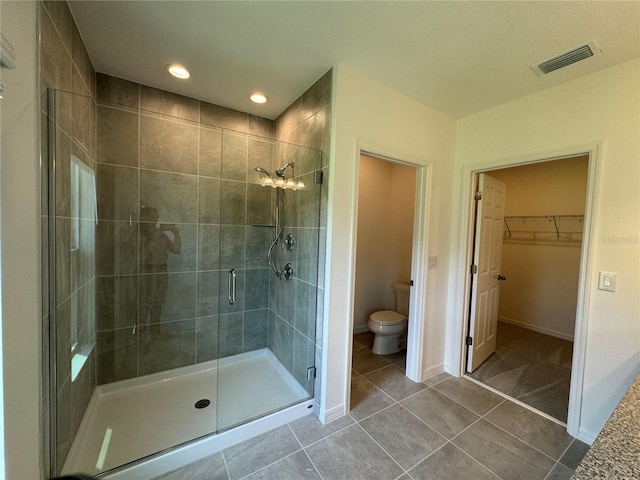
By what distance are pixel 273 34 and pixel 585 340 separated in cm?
290

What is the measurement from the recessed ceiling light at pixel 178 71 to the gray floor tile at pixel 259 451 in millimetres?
2704

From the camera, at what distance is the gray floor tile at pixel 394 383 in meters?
2.26

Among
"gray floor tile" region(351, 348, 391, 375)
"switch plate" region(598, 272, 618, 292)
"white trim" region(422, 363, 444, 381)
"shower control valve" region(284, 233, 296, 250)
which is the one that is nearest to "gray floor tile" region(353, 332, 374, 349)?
"gray floor tile" region(351, 348, 391, 375)

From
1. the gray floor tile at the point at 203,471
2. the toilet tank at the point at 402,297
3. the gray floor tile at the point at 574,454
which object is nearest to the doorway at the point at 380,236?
the toilet tank at the point at 402,297

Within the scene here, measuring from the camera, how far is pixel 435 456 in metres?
1.62

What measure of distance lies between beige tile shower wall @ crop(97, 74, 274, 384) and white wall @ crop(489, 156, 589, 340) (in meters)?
3.21

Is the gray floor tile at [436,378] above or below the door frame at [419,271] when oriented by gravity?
below

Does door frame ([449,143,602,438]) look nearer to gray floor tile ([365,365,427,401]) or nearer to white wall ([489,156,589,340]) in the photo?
gray floor tile ([365,365,427,401])

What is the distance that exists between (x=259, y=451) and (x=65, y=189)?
6.54 ft

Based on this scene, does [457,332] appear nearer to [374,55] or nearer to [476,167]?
[476,167]

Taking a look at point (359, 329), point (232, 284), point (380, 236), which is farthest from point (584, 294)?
point (232, 284)

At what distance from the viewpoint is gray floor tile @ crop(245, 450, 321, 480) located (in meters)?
1.46

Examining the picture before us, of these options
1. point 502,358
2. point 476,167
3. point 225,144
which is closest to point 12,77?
point 225,144

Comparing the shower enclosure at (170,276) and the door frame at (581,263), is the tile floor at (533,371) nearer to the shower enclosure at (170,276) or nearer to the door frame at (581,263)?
the door frame at (581,263)
